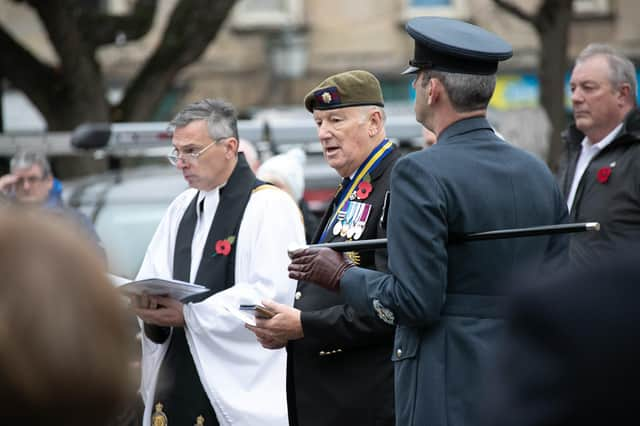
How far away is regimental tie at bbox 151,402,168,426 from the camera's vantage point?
4.70 metres

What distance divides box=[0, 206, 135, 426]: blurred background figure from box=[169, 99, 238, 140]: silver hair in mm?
3349

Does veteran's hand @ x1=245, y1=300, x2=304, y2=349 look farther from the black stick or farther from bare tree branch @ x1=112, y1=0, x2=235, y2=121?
bare tree branch @ x1=112, y1=0, x2=235, y2=121

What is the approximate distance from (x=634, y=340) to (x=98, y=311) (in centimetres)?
69

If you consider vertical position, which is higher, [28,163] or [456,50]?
[456,50]

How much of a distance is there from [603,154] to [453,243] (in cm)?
203

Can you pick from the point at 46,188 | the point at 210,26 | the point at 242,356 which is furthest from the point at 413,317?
the point at 210,26

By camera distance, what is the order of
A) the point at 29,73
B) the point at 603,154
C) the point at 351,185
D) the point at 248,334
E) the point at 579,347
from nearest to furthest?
the point at 579,347, the point at 351,185, the point at 248,334, the point at 603,154, the point at 29,73

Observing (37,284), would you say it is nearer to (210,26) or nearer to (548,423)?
(548,423)

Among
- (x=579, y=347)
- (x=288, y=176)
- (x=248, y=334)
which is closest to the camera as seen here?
(x=579, y=347)

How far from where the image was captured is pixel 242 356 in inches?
186

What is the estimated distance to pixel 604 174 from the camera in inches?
196

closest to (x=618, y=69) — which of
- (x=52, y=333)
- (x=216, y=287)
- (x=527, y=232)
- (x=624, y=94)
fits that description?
(x=624, y=94)

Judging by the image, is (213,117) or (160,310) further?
(213,117)

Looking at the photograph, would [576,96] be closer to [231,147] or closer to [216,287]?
[231,147]
